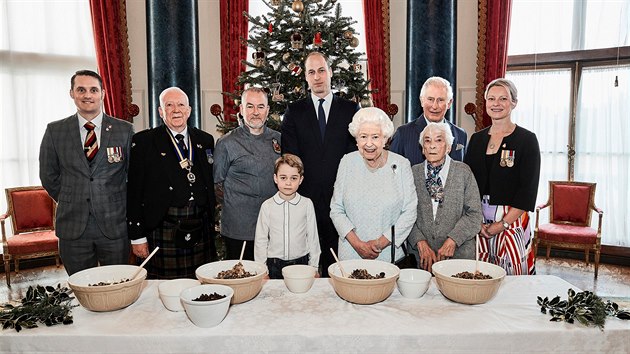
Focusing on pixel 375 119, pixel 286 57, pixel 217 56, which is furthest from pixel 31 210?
pixel 375 119

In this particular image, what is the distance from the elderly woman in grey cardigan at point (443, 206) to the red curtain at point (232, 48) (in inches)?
160

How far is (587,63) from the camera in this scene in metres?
5.70

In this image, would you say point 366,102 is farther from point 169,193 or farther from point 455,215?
point 169,193

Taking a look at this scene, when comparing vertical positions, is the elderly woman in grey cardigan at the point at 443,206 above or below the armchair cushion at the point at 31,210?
above

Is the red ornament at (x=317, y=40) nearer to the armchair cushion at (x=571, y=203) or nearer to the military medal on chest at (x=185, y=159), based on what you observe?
the military medal on chest at (x=185, y=159)

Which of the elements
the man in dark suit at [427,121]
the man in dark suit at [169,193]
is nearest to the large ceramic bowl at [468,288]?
the man in dark suit at [427,121]

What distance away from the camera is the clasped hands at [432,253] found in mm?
2438

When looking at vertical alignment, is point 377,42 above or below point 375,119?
above

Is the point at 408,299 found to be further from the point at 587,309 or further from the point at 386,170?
the point at 386,170

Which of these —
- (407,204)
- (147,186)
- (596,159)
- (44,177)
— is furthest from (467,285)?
(596,159)

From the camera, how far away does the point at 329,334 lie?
5.17ft

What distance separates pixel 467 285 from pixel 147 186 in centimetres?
186

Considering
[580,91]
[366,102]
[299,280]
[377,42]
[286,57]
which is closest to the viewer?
[299,280]

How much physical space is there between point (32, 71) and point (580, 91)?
653 cm
